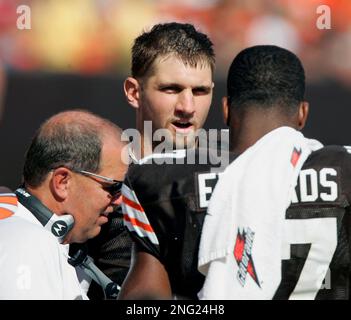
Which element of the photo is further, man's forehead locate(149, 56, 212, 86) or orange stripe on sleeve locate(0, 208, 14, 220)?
man's forehead locate(149, 56, 212, 86)

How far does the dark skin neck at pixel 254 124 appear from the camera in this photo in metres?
2.38

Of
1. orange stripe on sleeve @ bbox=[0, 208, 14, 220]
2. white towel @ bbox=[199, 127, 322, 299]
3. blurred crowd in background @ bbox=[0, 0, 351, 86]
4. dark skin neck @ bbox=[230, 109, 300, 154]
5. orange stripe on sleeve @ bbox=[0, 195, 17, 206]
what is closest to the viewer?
white towel @ bbox=[199, 127, 322, 299]

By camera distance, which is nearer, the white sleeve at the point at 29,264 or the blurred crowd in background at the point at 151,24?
the white sleeve at the point at 29,264

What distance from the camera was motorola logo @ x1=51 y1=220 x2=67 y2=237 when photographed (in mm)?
2828

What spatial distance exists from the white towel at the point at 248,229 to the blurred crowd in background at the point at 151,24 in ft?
13.2

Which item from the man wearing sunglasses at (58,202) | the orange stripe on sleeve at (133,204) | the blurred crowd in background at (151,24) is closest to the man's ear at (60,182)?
the man wearing sunglasses at (58,202)

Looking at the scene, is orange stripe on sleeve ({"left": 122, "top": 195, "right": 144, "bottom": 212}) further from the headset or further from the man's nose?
the man's nose

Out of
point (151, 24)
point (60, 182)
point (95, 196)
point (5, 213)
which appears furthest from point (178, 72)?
point (151, 24)

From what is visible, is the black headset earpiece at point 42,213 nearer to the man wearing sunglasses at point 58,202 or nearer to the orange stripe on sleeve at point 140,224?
the man wearing sunglasses at point 58,202

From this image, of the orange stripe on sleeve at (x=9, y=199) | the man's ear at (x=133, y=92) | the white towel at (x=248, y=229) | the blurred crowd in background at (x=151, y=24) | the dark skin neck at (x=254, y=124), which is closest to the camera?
the white towel at (x=248, y=229)

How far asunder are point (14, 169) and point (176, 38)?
257 centimetres

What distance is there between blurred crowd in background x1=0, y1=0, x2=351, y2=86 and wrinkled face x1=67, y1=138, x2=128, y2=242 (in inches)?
127

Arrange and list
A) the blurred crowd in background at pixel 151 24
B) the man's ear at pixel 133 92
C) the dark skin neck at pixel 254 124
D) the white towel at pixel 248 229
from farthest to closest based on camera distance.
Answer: the blurred crowd in background at pixel 151 24
the man's ear at pixel 133 92
the dark skin neck at pixel 254 124
the white towel at pixel 248 229

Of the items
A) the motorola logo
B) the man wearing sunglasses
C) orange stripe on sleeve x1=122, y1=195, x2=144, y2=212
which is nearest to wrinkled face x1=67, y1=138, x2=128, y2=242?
the man wearing sunglasses
